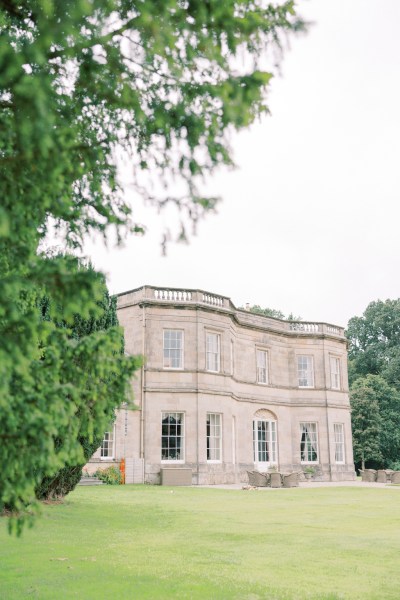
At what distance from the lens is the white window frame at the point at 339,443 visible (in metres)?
31.3

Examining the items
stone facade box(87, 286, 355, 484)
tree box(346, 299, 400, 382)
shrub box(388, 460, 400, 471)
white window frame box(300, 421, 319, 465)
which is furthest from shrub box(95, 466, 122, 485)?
tree box(346, 299, 400, 382)

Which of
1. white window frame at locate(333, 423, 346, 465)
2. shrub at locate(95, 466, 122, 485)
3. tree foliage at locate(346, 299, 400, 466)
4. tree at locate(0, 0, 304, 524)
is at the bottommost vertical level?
shrub at locate(95, 466, 122, 485)

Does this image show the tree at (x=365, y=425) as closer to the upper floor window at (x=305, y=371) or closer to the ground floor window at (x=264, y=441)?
the upper floor window at (x=305, y=371)

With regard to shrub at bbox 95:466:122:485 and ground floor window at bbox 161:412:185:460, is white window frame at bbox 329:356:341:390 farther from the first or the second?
shrub at bbox 95:466:122:485

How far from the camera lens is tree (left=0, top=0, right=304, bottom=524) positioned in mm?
3230

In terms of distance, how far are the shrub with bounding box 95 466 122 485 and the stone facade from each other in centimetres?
45

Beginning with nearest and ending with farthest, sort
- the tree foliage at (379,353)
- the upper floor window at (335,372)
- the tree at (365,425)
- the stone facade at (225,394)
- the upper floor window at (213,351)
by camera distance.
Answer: the stone facade at (225,394) → the upper floor window at (213,351) → the upper floor window at (335,372) → the tree at (365,425) → the tree foliage at (379,353)

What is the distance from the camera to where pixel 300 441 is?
30672 millimetres

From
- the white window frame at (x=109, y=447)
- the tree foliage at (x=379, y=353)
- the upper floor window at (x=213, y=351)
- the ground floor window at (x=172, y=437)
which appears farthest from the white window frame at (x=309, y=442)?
the tree foliage at (x=379, y=353)

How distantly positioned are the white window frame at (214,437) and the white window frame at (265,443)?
136 inches

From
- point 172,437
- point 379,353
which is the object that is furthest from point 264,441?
point 379,353

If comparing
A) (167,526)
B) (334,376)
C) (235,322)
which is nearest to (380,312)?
(334,376)

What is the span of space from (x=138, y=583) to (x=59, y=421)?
3.58m

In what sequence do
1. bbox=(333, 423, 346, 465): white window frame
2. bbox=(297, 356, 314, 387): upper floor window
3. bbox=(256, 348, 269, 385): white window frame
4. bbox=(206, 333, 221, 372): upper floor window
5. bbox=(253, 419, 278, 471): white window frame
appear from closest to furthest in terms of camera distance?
bbox=(206, 333, 221, 372): upper floor window
bbox=(253, 419, 278, 471): white window frame
bbox=(256, 348, 269, 385): white window frame
bbox=(333, 423, 346, 465): white window frame
bbox=(297, 356, 314, 387): upper floor window
